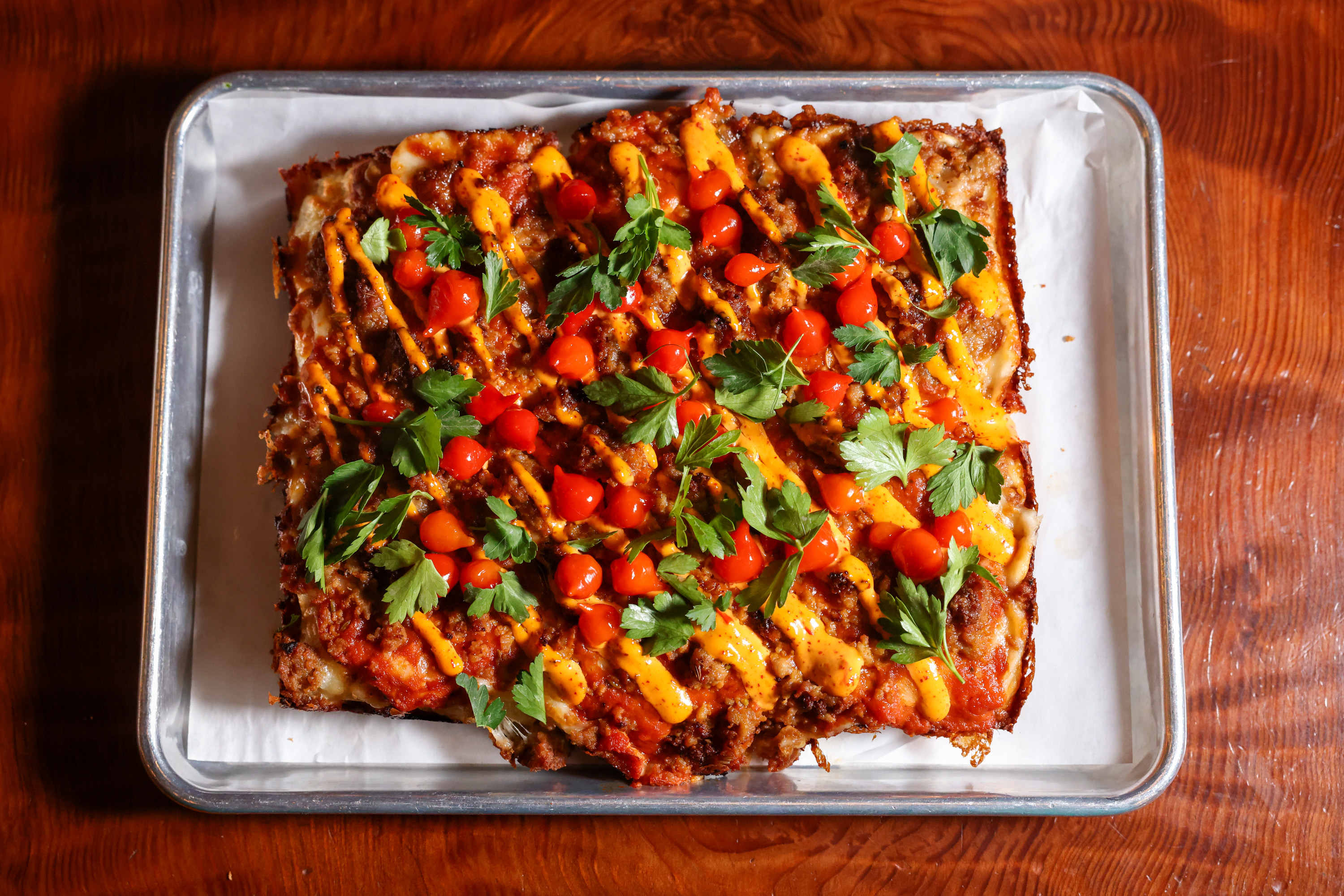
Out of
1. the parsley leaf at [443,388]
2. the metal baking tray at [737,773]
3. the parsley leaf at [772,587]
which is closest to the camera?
the parsley leaf at [772,587]

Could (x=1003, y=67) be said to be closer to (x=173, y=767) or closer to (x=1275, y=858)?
(x=1275, y=858)

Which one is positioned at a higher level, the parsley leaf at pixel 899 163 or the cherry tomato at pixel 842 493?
the parsley leaf at pixel 899 163

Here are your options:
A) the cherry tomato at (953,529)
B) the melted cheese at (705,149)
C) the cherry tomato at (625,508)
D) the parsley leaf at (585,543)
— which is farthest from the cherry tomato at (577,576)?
the melted cheese at (705,149)

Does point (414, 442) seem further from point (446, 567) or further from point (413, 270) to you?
point (413, 270)

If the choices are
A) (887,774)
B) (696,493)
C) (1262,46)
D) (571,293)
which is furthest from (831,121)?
(887,774)

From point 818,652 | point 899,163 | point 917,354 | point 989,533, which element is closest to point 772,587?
point 818,652

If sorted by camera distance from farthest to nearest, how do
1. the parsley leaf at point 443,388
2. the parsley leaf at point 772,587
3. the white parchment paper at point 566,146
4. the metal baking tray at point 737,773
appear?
1. the white parchment paper at point 566,146
2. the metal baking tray at point 737,773
3. the parsley leaf at point 443,388
4. the parsley leaf at point 772,587

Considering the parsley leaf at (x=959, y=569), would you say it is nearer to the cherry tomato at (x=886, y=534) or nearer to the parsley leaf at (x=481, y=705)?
the cherry tomato at (x=886, y=534)

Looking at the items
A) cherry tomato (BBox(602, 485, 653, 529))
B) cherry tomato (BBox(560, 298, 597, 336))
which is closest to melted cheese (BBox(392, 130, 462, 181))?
cherry tomato (BBox(560, 298, 597, 336))
